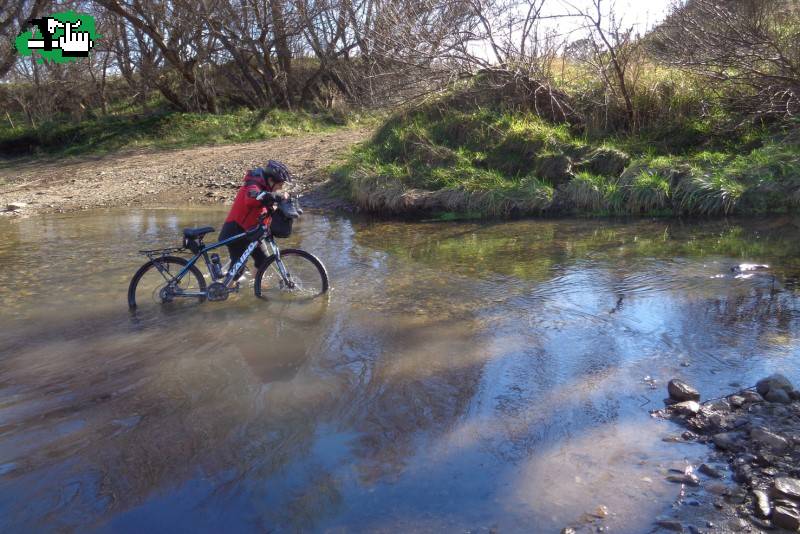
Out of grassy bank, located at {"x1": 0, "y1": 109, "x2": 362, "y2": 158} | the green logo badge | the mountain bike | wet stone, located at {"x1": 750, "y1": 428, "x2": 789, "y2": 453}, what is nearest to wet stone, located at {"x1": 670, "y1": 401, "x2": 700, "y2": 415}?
wet stone, located at {"x1": 750, "y1": 428, "x2": 789, "y2": 453}

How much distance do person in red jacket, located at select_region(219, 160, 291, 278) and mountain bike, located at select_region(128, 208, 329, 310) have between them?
104 mm

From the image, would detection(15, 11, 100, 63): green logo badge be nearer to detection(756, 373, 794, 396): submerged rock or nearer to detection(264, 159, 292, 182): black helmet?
detection(264, 159, 292, 182): black helmet

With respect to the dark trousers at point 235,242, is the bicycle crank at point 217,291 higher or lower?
lower

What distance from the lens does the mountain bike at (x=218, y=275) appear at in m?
7.57

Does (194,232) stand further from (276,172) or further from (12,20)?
(12,20)

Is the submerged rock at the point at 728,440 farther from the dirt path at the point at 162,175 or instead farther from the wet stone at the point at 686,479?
the dirt path at the point at 162,175

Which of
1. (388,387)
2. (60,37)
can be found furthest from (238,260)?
(60,37)

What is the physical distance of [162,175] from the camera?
17234 mm

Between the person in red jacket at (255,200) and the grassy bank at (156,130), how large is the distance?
14.1m

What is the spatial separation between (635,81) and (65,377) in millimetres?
12625

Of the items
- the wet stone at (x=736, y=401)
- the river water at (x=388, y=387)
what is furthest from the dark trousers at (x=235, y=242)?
the wet stone at (x=736, y=401)

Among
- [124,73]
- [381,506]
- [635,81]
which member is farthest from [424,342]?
[124,73]

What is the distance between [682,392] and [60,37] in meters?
24.7

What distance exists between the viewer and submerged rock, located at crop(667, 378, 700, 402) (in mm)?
4887
